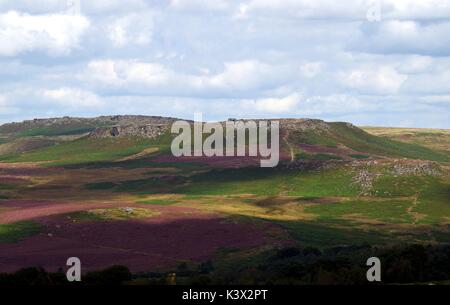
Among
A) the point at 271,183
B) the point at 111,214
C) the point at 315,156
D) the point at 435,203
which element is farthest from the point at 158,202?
the point at 315,156

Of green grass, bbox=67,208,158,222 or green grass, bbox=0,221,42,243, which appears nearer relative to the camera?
green grass, bbox=0,221,42,243

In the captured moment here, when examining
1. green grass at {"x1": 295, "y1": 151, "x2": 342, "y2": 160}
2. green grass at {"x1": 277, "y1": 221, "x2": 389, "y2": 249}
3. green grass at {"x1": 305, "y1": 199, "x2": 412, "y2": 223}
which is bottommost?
green grass at {"x1": 277, "y1": 221, "x2": 389, "y2": 249}

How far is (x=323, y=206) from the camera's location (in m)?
131

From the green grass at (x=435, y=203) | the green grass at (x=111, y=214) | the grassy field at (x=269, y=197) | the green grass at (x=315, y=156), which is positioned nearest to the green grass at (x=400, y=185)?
the grassy field at (x=269, y=197)

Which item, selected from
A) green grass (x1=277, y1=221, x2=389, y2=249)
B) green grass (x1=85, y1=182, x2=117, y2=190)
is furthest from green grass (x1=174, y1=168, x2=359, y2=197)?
green grass (x1=277, y1=221, x2=389, y2=249)

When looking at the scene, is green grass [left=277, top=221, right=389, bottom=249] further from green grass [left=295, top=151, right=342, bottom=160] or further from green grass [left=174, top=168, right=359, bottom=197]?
green grass [left=295, top=151, right=342, bottom=160]

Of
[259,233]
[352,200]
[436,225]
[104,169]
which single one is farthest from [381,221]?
[104,169]

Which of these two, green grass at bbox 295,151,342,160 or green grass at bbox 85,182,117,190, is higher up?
green grass at bbox 295,151,342,160

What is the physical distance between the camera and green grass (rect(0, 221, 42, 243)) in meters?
94.9

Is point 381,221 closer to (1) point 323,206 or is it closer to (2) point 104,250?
(1) point 323,206

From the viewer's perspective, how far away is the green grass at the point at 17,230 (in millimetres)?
94938

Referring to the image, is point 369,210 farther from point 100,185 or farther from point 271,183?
point 100,185

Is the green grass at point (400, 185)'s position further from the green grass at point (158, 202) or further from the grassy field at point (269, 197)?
the green grass at point (158, 202)

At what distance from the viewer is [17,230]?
325 ft
